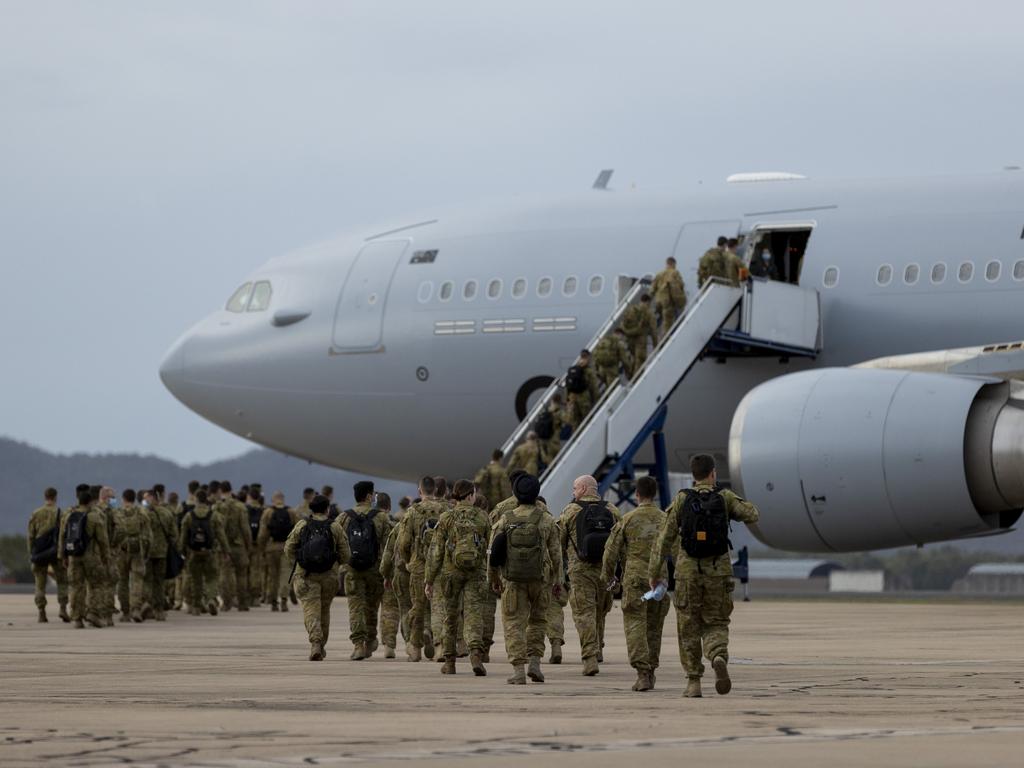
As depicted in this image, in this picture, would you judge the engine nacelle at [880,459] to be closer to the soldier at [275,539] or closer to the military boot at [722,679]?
the soldier at [275,539]

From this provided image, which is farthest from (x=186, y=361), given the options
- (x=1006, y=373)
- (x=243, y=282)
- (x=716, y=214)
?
(x=1006, y=373)

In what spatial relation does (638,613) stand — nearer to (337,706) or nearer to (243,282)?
(337,706)

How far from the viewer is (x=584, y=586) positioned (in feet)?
49.3

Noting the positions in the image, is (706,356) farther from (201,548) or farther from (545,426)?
(201,548)

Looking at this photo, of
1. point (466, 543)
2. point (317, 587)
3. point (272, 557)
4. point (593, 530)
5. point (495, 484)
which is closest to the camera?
point (593, 530)

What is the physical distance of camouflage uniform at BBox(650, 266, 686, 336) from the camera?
25.1 metres

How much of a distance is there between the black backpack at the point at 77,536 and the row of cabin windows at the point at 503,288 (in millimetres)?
7472

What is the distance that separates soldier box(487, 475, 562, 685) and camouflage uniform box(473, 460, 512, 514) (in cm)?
862

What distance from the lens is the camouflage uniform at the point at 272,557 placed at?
85.3 ft

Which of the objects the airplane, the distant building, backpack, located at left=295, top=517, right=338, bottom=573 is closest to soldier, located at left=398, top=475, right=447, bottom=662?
backpack, located at left=295, top=517, right=338, bottom=573

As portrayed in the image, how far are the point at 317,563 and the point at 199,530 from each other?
28.2 ft

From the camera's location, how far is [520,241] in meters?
27.6

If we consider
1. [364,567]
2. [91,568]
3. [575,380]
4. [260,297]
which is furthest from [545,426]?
[364,567]

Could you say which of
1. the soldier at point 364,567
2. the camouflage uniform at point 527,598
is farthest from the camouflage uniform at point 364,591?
the camouflage uniform at point 527,598
